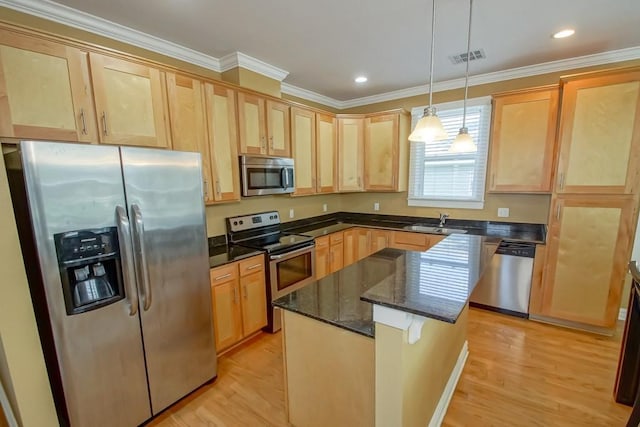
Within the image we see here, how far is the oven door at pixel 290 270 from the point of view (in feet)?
9.38

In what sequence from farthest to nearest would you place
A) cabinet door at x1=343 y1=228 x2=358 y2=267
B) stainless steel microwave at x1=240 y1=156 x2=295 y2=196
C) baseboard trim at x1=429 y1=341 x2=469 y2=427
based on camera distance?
1. cabinet door at x1=343 y1=228 x2=358 y2=267
2. stainless steel microwave at x1=240 y1=156 x2=295 y2=196
3. baseboard trim at x1=429 y1=341 x2=469 y2=427

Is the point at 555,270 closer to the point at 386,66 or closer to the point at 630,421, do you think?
the point at 630,421

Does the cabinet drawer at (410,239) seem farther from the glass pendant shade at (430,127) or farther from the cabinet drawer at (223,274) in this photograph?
the cabinet drawer at (223,274)

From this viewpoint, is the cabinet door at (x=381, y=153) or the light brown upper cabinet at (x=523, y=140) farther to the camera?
the cabinet door at (x=381, y=153)

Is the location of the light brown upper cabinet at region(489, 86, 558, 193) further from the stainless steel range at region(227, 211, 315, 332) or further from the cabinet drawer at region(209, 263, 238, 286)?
the cabinet drawer at region(209, 263, 238, 286)

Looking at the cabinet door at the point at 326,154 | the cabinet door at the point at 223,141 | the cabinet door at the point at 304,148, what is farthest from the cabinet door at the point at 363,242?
the cabinet door at the point at 223,141

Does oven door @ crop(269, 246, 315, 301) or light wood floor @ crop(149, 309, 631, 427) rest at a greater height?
oven door @ crop(269, 246, 315, 301)

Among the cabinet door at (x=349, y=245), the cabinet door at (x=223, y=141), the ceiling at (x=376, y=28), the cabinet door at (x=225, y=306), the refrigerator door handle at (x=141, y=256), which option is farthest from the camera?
the cabinet door at (x=349, y=245)

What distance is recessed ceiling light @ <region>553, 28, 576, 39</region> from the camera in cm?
236

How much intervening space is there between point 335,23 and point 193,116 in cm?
139

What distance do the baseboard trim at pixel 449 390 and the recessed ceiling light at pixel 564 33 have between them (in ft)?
9.01

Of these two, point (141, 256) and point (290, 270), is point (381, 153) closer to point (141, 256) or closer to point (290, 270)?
point (290, 270)

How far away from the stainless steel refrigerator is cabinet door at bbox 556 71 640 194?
3.33m

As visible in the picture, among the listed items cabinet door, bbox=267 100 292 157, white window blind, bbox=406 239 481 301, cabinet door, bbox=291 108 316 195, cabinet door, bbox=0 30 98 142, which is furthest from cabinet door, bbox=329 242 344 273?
cabinet door, bbox=0 30 98 142
